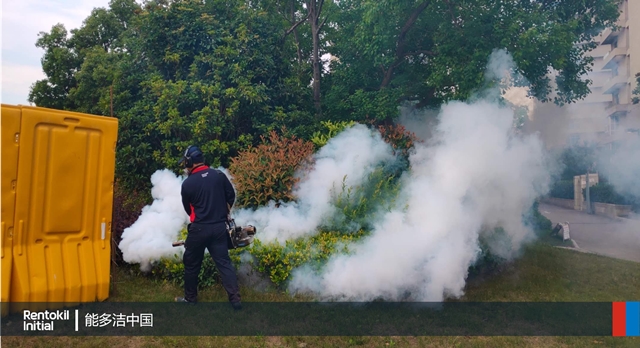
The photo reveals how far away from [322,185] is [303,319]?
2.20 meters

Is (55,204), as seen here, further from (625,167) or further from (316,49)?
(625,167)

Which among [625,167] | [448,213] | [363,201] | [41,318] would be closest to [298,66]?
[363,201]

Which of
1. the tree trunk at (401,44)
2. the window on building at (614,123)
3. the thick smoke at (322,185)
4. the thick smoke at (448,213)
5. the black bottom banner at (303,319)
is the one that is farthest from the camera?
the window on building at (614,123)

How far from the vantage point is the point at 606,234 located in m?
14.3

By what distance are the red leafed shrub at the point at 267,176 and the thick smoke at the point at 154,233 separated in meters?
0.92

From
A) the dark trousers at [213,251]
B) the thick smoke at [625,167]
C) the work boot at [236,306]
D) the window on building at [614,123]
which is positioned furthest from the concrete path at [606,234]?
the dark trousers at [213,251]

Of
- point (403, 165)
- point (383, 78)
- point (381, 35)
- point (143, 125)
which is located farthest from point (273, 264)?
point (383, 78)

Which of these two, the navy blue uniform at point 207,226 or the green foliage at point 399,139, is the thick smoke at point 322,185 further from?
the navy blue uniform at point 207,226

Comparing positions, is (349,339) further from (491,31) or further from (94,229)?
(491,31)

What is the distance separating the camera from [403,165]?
732 cm

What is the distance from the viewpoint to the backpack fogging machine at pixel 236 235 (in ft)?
17.2

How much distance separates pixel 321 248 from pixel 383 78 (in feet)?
21.6

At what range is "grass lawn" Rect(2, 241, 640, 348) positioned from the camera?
4410mm

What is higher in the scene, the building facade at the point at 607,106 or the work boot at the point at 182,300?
the building facade at the point at 607,106
